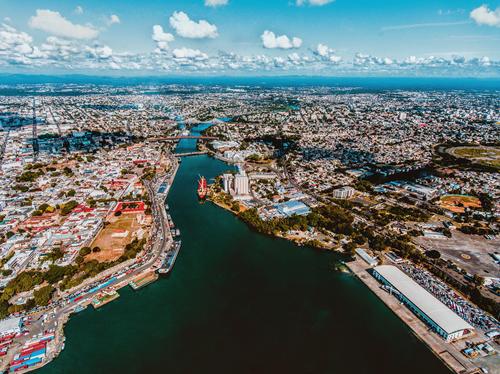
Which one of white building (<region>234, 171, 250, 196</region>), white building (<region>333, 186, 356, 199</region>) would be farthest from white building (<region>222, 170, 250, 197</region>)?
white building (<region>333, 186, 356, 199</region>)

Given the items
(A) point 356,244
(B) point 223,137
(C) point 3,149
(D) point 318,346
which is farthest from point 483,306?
(C) point 3,149

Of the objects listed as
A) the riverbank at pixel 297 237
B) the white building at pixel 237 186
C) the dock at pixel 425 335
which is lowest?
the dock at pixel 425 335

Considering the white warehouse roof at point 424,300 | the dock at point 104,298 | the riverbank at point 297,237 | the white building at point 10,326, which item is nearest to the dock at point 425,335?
the white warehouse roof at point 424,300

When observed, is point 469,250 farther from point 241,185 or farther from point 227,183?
point 227,183

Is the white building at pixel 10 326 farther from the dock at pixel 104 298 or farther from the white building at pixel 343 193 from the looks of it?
the white building at pixel 343 193

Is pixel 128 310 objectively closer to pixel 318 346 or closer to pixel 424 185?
pixel 318 346

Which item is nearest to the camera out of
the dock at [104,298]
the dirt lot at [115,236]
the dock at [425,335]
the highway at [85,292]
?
the dock at [425,335]

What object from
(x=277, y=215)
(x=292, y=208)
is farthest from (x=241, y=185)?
(x=292, y=208)

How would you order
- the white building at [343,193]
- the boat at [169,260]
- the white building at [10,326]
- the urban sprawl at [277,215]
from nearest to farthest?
the white building at [10,326]
the urban sprawl at [277,215]
the boat at [169,260]
the white building at [343,193]
